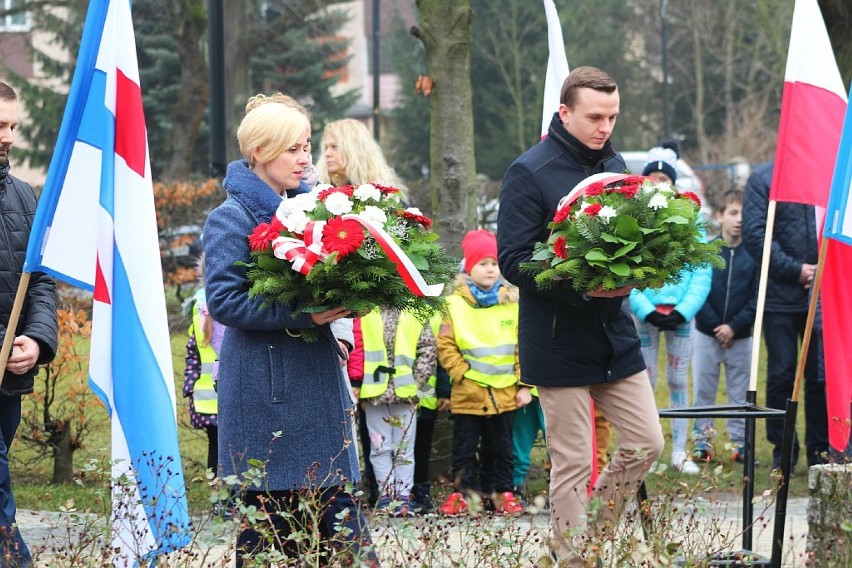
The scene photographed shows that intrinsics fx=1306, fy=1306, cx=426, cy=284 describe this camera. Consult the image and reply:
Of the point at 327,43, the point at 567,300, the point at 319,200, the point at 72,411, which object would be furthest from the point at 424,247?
the point at 327,43

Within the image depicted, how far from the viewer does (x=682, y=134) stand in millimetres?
47375

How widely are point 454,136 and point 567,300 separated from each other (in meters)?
3.97

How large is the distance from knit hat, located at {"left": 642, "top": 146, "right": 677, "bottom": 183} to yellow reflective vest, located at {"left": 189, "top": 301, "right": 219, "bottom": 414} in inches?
123

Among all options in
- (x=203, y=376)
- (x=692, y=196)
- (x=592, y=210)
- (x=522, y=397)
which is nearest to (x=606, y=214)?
(x=592, y=210)

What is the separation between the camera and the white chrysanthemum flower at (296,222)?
4.36m

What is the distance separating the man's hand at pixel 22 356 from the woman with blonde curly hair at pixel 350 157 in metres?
2.39

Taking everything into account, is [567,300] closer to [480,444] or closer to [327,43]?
[480,444]

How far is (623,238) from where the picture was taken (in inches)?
194

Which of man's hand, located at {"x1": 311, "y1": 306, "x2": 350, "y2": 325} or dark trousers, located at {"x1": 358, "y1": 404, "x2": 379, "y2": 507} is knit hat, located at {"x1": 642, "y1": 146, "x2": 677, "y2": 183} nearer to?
dark trousers, located at {"x1": 358, "y1": 404, "x2": 379, "y2": 507}

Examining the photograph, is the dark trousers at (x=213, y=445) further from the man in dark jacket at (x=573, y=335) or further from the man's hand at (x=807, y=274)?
the man's hand at (x=807, y=274)

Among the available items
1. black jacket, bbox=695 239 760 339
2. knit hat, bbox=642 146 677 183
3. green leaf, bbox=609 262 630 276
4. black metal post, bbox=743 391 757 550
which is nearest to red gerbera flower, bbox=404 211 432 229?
green leaf, bbox=609 262 630 276

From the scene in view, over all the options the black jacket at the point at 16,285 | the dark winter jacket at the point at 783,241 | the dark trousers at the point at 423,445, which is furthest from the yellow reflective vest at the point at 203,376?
the dark winter jacket at the point at 783,241

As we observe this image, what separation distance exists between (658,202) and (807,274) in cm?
375

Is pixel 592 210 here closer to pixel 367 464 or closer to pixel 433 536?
pixel 433 536
